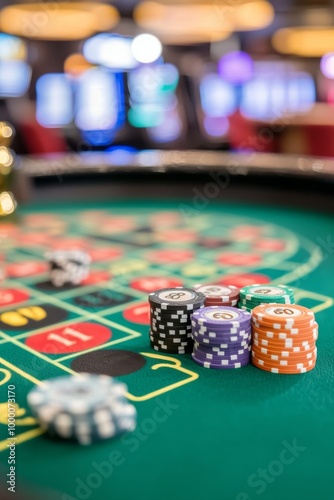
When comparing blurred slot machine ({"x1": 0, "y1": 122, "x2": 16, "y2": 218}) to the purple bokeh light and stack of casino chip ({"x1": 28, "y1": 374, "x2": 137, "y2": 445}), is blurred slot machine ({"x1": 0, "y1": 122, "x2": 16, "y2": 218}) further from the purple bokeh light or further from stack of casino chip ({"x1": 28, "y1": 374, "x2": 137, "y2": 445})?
the purple bokeh light

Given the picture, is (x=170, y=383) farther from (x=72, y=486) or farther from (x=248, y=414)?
(x=72, y=486)

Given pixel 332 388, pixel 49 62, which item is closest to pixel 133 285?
pixel 332 388

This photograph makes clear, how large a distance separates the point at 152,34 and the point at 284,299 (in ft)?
48.4

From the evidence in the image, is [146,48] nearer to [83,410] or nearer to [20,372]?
[20,372]

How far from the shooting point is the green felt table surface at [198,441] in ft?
6.29

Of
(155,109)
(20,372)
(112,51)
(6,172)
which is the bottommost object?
(20,372)

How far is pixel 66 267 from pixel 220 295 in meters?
1.31

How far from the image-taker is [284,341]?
2643 millimetres

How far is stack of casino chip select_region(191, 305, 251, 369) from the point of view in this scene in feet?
8.68

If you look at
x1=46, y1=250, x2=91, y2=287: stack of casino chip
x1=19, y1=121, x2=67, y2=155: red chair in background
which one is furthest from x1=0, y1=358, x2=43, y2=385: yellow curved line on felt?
x1=19, y1=121, x2=67, y2=155: red chair in background

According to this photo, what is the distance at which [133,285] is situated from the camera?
407 cm

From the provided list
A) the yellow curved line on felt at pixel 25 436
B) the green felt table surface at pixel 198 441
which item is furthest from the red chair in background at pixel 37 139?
the yellow curved line on felt at pixel 25 436

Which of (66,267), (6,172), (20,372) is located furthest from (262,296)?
(6,172)

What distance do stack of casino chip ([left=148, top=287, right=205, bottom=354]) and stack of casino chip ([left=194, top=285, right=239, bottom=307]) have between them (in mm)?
89
